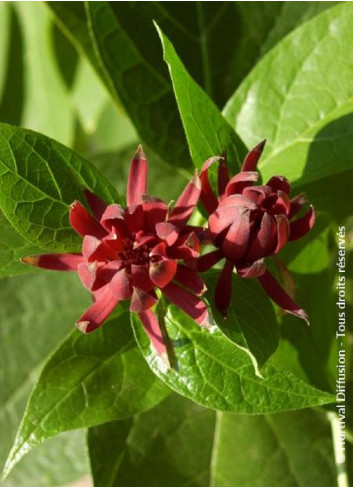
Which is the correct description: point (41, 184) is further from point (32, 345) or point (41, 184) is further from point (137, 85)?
point (32, 345)

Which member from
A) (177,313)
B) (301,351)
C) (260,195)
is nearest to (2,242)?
(177,313)

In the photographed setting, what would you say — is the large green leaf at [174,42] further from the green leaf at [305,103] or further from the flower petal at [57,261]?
the flower petal at [57,261]

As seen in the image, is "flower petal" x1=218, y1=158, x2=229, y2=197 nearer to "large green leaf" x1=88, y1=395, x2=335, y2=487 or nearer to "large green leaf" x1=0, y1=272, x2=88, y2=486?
"large green leaf" x1=88, y1=395, x2=335, y2=487

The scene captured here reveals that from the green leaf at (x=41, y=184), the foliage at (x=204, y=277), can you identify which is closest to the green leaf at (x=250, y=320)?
the foliage at (x=204, y=277)

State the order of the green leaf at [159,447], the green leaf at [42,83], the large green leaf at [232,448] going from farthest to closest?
the green leaf at [42,83] → the large green leaf at [232,448] → the green leaf at [159,447]

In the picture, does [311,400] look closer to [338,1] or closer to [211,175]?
[211,175]

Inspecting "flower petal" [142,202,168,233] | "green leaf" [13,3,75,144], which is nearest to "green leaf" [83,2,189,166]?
"flower petal" [142,202,168,233]
